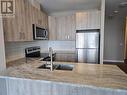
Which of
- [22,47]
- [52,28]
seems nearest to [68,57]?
[52,28]

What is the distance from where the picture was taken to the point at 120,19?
599 cm

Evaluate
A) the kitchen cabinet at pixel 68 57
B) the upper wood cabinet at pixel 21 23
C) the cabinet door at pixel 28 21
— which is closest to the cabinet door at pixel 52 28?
the kitchen cabinet at pixel 68 57

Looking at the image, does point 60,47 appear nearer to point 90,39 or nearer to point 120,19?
point 90,39

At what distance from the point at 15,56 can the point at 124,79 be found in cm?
247

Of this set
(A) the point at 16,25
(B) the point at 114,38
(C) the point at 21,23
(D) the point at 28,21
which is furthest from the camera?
(B) the point at 114,38

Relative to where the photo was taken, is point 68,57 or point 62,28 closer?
point 68,57

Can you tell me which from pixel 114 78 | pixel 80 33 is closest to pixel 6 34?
pixel 114 78

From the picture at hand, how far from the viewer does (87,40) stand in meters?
3.45

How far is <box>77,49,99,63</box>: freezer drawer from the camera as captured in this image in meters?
3.44

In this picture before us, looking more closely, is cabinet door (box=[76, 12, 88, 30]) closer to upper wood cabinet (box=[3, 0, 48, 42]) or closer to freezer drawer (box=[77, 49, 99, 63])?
freezer drawer (box=[77, 49, 99, 63])

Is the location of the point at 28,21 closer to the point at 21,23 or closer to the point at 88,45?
the point at 21,23

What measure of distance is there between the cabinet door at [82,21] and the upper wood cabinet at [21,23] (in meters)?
1.43

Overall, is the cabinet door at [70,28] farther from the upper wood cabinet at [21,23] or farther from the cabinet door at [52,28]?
the upper wood cabinet at [21,23]

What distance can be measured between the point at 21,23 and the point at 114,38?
5.51 meters
